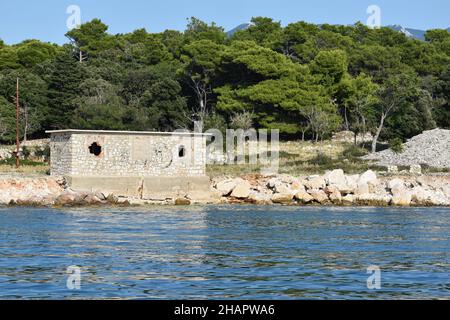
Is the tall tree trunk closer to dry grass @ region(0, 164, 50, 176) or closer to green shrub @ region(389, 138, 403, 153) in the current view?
green shrub @ region(389, 138, 403, 153)

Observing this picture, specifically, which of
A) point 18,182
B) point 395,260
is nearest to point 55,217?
point 18,182

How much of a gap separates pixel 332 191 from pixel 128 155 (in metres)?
9.68

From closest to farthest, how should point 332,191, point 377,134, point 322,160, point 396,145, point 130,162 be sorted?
point 332,191
point 130,162
point 322,160
point 396,145
point 377,134

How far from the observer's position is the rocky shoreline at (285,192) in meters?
35.8

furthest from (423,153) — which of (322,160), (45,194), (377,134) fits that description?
(45,194)

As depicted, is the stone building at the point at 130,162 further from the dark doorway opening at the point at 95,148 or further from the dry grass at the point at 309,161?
the dry grass at the point at 309,161

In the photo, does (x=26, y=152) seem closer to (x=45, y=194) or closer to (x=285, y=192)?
(x=45, y=194)

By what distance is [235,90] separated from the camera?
206ft

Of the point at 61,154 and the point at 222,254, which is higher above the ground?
the point at 61,154

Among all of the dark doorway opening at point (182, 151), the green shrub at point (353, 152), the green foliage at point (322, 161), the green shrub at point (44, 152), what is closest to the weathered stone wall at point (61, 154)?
the dark doorway opening at point (182, 151)

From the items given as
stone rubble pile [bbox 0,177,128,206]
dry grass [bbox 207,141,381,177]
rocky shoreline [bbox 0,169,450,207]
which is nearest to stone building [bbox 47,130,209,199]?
rocky shoreline [bbox 0,169,450,207]

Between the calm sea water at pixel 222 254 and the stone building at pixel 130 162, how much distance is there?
6141 millimetres

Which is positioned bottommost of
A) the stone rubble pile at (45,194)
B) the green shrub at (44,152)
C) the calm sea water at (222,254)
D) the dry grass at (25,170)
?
the calm sea water at (222,254)

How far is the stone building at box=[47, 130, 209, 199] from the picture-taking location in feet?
123
